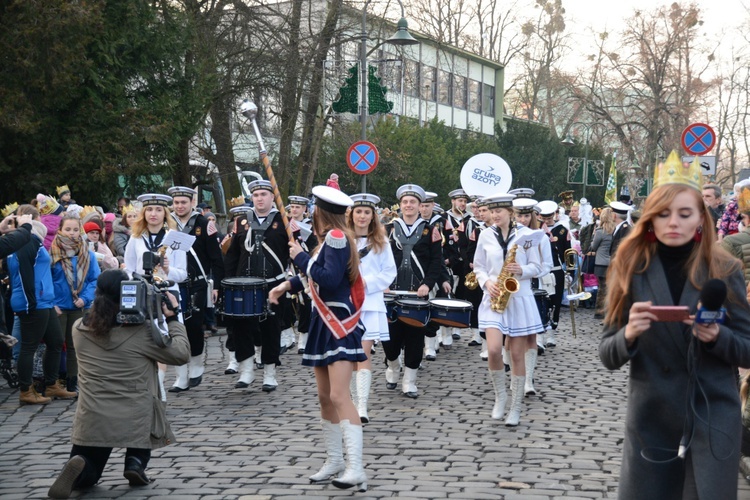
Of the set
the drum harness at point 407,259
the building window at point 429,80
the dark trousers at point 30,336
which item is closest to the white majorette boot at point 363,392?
the drum harness at point 407,259

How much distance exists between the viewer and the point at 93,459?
654cm

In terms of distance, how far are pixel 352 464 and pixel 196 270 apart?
5035 mm

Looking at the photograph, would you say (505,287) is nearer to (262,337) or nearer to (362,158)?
(262,337)

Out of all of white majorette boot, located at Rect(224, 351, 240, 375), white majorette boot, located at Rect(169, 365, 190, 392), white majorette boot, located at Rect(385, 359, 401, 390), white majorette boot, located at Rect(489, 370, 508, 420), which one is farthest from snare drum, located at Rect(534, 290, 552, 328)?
white majorette boot, located at Rect(169, 365, 190, 392)

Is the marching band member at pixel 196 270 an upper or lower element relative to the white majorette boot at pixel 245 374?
upper

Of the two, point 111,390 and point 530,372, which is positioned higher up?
point 111,390

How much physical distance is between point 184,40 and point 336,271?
1821cm

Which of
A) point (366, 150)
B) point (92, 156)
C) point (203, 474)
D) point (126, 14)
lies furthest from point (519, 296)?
point (126, 14)

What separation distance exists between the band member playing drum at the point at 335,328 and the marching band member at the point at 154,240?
3.39m

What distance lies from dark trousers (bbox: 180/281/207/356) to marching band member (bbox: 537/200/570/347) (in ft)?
16.4

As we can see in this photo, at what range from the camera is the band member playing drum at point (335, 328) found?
649 centimetres

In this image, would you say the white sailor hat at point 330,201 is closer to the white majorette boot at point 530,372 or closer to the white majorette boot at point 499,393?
the white majorette boot at point 499,393

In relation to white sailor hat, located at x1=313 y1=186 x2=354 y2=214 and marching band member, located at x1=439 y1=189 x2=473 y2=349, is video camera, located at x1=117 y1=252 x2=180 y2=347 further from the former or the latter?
marching band member, located at x1=439 y1=189 x2=473 y2=349

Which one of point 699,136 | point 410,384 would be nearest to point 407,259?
point 410,384
